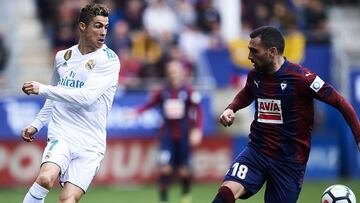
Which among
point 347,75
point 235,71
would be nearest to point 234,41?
point 235,71

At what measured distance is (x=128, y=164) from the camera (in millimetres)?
18938

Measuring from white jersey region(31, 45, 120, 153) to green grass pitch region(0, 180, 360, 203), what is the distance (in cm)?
575

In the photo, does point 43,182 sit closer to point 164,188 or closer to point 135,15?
point 164,188

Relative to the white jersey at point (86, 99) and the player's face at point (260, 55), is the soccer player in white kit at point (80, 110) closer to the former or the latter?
the white jersey at point (86, 99)

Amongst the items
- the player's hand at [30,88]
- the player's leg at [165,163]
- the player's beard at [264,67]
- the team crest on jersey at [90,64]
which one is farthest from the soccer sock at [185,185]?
the player's hand at [30,88]

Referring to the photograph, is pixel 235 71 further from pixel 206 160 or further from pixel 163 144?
pixel 163 144

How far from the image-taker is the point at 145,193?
17.3 meters

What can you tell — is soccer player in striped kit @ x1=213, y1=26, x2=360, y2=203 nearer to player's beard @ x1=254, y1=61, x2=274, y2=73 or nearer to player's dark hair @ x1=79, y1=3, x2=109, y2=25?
player's beard @ x1=254, y1=61, x2=274, y2=73

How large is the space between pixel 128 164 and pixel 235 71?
→ 3850mm

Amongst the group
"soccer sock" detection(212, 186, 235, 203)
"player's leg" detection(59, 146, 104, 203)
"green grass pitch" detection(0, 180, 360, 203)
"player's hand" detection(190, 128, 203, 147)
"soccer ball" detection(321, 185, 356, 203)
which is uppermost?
"player's leg" detection(59, 146, 104, 203)

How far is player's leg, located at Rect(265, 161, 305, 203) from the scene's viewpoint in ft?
31.1

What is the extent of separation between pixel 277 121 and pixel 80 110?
199 cm

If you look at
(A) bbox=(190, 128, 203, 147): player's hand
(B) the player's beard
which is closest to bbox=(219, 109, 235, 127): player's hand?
(B) the player's beard

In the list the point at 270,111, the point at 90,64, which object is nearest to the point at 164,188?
the point at 270,111
